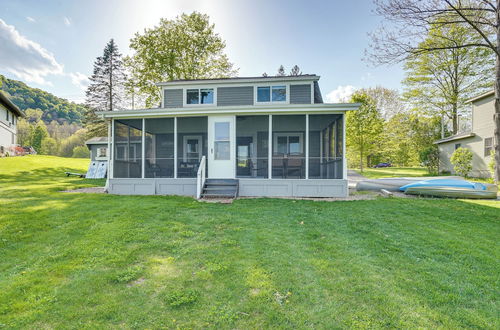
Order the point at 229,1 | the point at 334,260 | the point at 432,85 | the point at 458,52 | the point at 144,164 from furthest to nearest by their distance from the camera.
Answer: the point at 432,85, the point at 458,52, the point at 229,1, the point at 144,164, the point at 334,260

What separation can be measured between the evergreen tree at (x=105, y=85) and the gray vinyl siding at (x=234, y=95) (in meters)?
19.2

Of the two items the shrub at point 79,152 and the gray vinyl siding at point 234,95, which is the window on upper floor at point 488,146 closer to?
the gray vinyl siding at point 234,95

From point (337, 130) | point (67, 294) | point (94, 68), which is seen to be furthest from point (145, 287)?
point (94, 68)

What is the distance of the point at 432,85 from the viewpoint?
2142 centimetres

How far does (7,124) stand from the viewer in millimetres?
23641

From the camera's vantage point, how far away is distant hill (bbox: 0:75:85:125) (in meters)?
46.9

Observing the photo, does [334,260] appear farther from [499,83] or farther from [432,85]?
[432,85]

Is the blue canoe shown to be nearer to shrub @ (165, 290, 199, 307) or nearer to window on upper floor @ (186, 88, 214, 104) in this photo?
window on upper floor @ (186, 88, 214, 104)

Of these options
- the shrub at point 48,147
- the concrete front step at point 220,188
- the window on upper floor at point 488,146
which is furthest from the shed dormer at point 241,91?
the shrub at point 48,147

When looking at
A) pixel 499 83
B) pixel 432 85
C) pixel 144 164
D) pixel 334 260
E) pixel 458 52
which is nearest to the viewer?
pixel 334 260

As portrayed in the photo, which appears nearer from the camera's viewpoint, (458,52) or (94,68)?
(458,52)

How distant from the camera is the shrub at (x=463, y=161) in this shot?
1449cm

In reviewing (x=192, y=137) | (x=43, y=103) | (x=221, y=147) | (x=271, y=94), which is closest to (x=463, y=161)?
(x=271, y=94)

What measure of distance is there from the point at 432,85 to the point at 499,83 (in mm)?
11767
